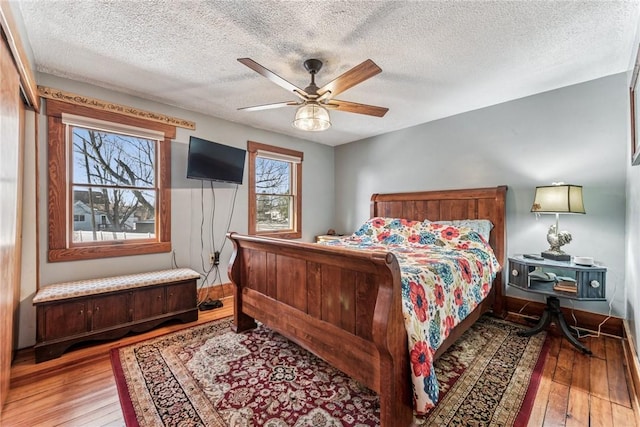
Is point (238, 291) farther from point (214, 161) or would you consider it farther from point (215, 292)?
point (214, 161)

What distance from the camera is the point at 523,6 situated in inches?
65.7

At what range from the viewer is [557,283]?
2.42 m

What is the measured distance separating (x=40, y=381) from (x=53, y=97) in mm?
2337

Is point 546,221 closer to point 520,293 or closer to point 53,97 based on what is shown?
point 520,293

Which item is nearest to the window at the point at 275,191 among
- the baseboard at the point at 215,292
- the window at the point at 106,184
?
the baseboard at the point at 215,292

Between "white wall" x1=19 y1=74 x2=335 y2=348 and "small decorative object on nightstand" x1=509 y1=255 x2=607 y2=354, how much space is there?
3.10 m

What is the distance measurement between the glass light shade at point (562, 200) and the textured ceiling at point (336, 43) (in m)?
1.06

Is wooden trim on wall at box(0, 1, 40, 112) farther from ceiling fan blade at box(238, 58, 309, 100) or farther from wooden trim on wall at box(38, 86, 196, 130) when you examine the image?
ceiling fan blade at box(238, 58, 309, 100)

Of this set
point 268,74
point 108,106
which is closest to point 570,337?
point 268,74

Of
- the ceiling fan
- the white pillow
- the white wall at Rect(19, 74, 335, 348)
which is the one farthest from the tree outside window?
the white pillow

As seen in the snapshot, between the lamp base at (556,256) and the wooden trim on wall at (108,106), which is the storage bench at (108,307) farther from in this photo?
the lamp base at (556,256)

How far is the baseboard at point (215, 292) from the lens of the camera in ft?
11.2

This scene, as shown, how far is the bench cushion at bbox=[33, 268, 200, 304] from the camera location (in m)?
2.18

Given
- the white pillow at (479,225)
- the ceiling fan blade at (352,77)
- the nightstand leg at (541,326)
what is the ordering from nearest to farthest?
the ceiling fan blade at (352,77), the nightstand leg at (541,326), the white pillow at (479,225)
